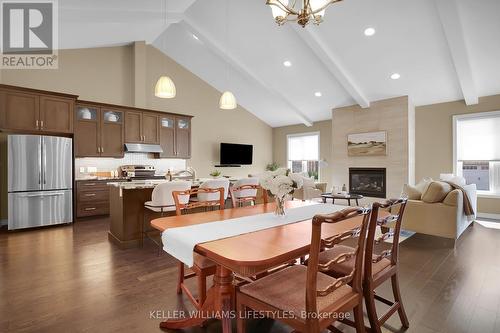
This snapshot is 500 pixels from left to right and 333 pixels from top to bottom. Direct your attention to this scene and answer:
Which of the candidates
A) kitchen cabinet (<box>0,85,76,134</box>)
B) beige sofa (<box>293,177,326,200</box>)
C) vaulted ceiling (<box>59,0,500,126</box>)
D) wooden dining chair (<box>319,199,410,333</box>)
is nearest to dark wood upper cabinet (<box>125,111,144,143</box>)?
kitchen cabinet (<box>0,85,76,134</box>)

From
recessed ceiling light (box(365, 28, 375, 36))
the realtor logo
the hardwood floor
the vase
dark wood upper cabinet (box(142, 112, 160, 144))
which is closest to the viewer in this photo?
the hardwood floor

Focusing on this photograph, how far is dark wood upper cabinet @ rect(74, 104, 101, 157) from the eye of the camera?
531cm

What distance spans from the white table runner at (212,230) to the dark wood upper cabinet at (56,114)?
15.0 ft

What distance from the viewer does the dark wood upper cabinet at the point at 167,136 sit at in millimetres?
6652

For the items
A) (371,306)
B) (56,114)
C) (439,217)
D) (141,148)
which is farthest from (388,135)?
(56,114)

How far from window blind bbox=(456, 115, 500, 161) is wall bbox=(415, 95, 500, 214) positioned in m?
0.19

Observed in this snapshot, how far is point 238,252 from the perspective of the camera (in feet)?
4.04

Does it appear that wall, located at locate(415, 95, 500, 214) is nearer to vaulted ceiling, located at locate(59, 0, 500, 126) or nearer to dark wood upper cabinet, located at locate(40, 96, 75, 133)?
vaulted ceiling, located at locate(59, 0, 500, 126)

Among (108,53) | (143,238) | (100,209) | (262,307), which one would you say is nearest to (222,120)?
(108,53)

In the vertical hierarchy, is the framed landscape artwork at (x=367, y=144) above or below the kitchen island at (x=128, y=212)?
above

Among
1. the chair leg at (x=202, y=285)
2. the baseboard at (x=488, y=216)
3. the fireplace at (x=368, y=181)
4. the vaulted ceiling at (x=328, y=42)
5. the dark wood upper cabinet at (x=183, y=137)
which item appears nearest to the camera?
the chair leg at (x=202, y=285)

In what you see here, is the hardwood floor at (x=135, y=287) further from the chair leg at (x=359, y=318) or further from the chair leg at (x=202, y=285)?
the chair leg at (x=359, y=318)

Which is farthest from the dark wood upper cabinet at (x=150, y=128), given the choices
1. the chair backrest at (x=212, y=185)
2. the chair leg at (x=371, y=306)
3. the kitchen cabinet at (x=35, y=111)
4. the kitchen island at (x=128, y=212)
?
the chair leg at (x=371, y=306)

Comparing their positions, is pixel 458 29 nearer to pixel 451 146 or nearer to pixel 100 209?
pixel 451 146
